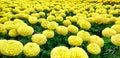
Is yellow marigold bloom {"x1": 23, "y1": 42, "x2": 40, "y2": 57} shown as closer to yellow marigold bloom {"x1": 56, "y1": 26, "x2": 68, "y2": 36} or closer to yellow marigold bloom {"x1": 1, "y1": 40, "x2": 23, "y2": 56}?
yellow marigold bloom {"x1": 1, "y1": 40, "x2": 23, "y2": 56}

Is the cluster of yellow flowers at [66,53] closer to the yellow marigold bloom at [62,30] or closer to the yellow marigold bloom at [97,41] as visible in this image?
the yellow marigold bloom at [97,41]

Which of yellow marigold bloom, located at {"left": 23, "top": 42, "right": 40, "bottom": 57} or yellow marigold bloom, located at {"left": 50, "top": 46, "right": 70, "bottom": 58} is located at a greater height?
yellow marigold bloom, located at {"left": 50, "top": 46, "right": 70, "bottom": 58}

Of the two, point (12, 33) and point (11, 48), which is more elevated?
point (11, 48)

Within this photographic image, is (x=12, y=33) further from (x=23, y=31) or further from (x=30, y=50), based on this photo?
(x=30, y=50)

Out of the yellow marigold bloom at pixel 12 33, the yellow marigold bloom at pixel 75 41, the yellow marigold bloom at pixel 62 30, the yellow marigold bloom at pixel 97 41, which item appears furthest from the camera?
the yellow marigold bloom at pixel 62 30

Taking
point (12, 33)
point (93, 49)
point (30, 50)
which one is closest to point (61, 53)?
point (30, 50)

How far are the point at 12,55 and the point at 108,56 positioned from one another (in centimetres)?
127

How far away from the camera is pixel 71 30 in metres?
4.15

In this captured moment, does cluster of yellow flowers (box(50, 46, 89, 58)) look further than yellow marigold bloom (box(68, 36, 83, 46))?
No

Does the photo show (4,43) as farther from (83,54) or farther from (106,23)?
(106,23)

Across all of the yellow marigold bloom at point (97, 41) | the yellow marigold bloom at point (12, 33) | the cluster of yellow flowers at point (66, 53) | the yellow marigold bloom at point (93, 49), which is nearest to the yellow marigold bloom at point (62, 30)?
the yellow marigold bloom at point (97, 41)

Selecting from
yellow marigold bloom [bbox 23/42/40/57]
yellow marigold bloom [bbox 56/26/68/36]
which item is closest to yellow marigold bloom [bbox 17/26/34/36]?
yellow marigold bloom [bbox 56/26/68/36]

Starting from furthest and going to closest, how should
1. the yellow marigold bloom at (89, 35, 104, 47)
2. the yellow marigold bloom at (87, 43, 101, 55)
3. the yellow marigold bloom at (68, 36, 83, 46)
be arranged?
1. the yellow marigold bloom at (89, 35, 104, 47)
2. the yellow marigold bloom at (68, 36, 83, 46)
3. the yellow marigold bloom at (87, 43, 101, 55)

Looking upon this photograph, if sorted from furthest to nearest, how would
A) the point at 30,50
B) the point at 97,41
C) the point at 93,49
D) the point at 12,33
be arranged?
the point at 12,33 < the point at 97,41 < the point at 93,49 < the point at 30,50
